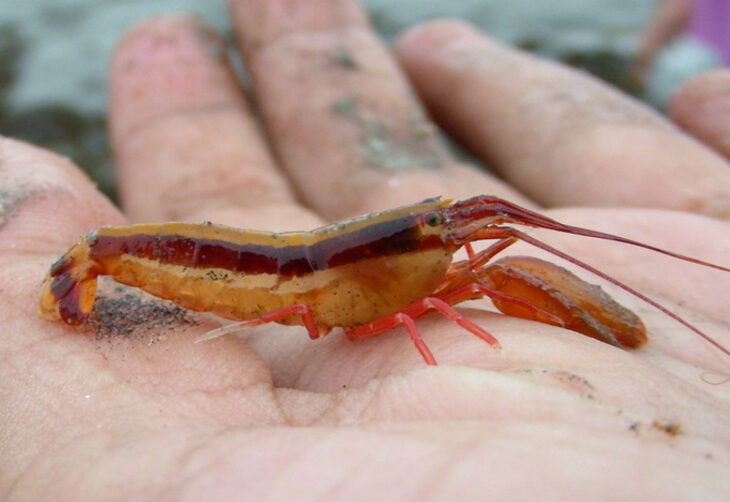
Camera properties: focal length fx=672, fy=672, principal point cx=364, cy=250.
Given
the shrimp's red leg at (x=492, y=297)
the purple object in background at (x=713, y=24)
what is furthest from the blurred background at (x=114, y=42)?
the shrimp's red leg at (x=492, y=297)

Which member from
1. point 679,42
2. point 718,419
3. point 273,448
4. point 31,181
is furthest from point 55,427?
point 679,42

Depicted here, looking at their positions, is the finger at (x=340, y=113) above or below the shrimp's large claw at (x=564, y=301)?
below

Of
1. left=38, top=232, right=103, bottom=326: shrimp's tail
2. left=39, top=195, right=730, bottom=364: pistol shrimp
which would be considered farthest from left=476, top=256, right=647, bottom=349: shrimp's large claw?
left=38, top=232, right=103, bottom=326: shrimp's tail

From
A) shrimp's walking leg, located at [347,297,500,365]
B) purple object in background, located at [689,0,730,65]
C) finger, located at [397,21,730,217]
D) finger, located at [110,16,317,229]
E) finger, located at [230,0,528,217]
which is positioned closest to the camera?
shrimp's walking leg, located at [347,297,500,365]

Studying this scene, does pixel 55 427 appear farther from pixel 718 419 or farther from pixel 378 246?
pixel 718 419

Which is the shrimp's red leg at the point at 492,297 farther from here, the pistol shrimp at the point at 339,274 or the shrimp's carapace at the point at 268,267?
the shrimp's carapace at the point at 268,267

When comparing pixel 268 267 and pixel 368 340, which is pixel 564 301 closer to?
pixel 368 340

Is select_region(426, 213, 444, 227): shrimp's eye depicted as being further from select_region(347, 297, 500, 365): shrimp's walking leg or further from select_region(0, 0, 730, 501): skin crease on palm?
select_region(0, 0, 730, 501): skin crease on palm
